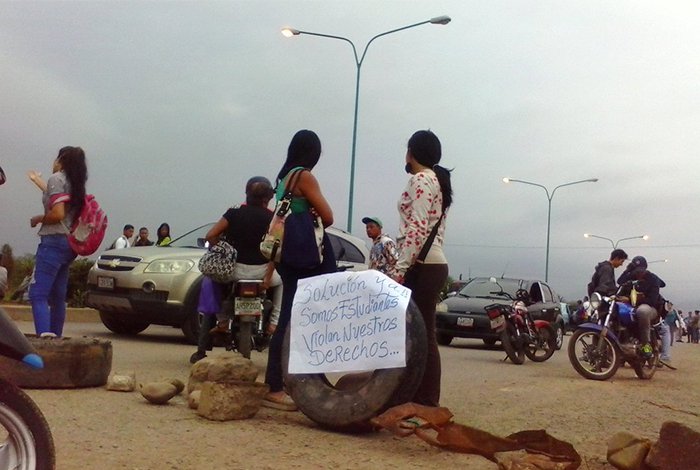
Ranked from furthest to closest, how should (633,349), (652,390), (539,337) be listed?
(539,337) < (633,349) < (652,390)

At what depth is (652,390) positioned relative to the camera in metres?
9.57

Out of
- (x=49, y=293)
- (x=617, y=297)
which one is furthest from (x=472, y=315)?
(x=49, y=293)

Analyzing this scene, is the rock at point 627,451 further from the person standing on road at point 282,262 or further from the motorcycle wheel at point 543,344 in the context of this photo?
the motorcycle wheel at point 543,344

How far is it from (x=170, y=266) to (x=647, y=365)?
658cm

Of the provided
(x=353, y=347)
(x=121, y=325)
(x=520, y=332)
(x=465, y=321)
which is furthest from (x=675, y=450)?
(x=465, y=321)

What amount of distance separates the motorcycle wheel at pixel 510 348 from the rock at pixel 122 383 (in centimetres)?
774

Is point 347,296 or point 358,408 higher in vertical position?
point 347,296

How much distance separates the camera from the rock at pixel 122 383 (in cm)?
606

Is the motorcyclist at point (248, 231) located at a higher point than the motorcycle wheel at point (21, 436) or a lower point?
higher

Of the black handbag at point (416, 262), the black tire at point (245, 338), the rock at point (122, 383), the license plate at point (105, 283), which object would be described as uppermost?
the black handbag at point (416, 262)

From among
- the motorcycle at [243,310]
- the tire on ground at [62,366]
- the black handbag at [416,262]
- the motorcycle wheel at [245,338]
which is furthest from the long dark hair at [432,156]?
the tire on ground at [62,366]

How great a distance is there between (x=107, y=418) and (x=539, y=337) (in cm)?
979

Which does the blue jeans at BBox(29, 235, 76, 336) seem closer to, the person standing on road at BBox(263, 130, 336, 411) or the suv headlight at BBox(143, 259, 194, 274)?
the person standing on road at BBox(263, 130, 336, 411)

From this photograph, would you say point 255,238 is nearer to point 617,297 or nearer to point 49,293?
point 49,293
